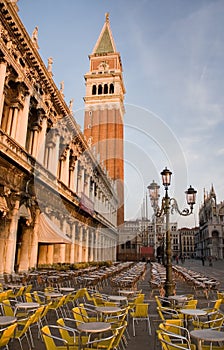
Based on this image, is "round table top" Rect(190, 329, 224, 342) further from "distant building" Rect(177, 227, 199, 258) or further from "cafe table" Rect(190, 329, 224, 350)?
A: "distant building" Rect(177, 227, 199, 258)

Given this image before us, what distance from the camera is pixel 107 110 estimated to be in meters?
65.0

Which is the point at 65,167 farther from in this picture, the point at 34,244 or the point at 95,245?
the point at 95,245

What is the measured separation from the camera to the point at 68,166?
82.0 ft

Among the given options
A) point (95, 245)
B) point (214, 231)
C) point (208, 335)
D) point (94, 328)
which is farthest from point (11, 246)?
point (214, 231)

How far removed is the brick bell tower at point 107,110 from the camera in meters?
61.3

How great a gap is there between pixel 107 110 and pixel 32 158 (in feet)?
167

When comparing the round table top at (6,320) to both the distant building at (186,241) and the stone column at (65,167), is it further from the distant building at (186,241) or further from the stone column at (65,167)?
the distant building at (186,241)

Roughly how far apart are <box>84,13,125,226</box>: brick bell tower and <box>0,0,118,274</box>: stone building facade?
1307 inches

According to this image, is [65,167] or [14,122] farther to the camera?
[65,167]

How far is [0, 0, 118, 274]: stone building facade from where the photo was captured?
45.5 ft

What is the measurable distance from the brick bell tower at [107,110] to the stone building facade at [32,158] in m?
33.2

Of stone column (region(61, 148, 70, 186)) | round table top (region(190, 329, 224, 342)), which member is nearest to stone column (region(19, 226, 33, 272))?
stone column (region(61, 148, 70, 186))

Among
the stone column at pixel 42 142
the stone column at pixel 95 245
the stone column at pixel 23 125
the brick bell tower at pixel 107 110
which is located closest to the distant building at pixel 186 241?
the brick bell tower at pixel 107 110

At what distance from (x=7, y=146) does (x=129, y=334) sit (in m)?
9.16
